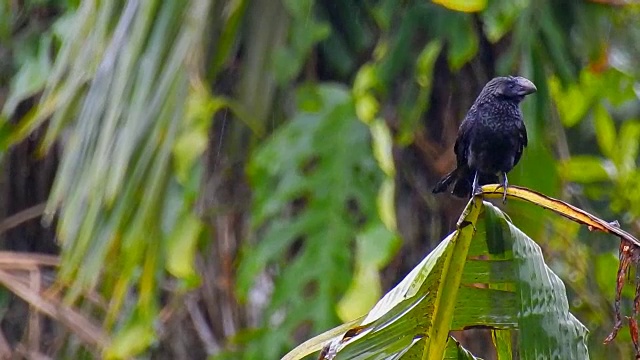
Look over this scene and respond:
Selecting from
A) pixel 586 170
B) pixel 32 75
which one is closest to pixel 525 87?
pixel 586 170

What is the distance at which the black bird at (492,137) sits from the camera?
8.46ft

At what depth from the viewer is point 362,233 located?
322cm

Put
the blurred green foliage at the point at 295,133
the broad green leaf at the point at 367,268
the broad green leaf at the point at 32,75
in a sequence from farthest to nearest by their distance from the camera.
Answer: the broad green leaf at the point at 32,75
the broad green leaf at the point at 367,268
the blurred green foliage at the point at 295,133

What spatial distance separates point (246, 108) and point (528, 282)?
6.16 feet

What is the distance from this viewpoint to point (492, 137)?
2.59 meters

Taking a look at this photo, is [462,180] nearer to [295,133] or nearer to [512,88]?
[512,88]

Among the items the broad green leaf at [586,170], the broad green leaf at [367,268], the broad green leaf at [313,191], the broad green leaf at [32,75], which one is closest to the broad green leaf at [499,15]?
the broad green leaf at [313,191]

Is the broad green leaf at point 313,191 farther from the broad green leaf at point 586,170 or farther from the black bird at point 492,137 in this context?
the broad green leaf at point 586,170

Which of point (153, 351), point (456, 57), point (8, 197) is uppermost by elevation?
point (456, 57)

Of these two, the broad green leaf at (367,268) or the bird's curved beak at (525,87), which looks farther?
the broad green leaf at (367,268)

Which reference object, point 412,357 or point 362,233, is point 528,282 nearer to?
point 412,357

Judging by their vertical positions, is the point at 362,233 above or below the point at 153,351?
above

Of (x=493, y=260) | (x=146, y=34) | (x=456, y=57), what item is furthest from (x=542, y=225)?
(x=493, y=260)

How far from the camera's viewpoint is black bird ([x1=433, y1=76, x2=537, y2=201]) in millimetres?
2578
